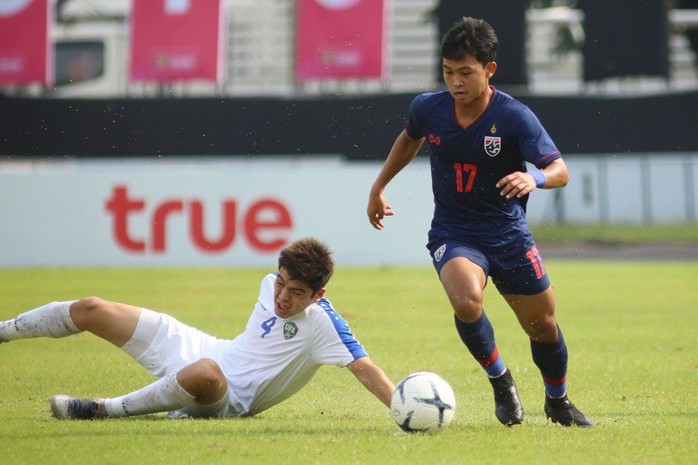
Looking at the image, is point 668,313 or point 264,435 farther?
point 668,313

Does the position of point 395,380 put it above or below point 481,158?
below

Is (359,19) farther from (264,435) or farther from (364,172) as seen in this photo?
(264,435)

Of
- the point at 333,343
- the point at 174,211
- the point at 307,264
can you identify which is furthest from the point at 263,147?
the point at 307,264

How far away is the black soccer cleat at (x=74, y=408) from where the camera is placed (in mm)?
6074

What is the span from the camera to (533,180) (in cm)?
558

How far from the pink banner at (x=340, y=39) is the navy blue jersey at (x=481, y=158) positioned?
1285 centimetres

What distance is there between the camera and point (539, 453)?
5.31 m

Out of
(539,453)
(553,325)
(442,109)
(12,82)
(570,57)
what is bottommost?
(539,453)

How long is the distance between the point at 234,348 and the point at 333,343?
2.03 ft

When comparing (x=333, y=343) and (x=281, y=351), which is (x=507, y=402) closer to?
(x=333, y=343)

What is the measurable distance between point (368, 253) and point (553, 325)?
508 inches

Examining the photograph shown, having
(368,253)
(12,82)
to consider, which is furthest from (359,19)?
(12,82)

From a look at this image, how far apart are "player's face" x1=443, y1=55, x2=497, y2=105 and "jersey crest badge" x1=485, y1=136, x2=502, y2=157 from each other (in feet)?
0.79

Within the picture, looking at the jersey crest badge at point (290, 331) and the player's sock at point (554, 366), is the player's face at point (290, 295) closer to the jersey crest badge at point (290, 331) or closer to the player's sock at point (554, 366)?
the jersey crest badge at point (290, 331)
